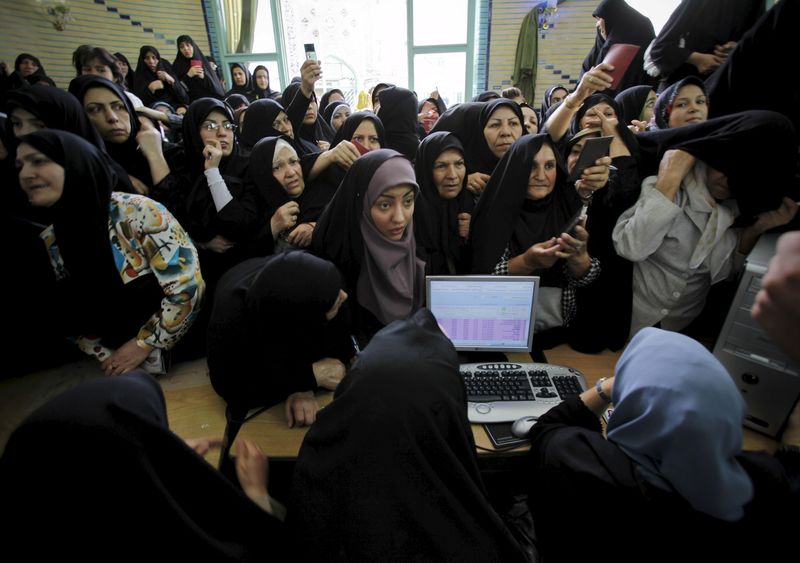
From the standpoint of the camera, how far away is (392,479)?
0.79 meters

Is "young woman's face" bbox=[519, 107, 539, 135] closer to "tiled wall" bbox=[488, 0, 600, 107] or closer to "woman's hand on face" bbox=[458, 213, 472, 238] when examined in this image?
"woman's hand on face" bbox=[458, 213, 472, 238]

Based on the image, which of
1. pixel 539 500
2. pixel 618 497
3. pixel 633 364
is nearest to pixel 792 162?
pixel 633 364

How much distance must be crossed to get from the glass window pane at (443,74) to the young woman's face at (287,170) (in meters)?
5.83

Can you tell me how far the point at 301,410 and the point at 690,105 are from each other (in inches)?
92.6

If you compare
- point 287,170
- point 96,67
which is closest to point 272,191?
point 287,170

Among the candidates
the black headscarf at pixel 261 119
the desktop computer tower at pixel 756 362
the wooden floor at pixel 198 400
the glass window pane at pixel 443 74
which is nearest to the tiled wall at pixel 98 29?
the glass window pane at pixel 443 74

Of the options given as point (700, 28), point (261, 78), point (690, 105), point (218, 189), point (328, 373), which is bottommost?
point (328, 373)

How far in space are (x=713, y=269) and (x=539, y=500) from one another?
124cm

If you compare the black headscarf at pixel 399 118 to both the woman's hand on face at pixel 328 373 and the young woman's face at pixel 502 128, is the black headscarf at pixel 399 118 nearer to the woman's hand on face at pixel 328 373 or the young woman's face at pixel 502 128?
the young woman's face at pixel 502 128

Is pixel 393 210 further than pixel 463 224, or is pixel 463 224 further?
pixel 463 224

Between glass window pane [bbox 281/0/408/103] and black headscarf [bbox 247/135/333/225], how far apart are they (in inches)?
233

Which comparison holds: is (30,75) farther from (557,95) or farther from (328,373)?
(557,95)

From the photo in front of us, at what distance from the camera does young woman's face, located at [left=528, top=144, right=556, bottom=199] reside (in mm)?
1634

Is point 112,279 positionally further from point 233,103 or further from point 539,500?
point 233,103
